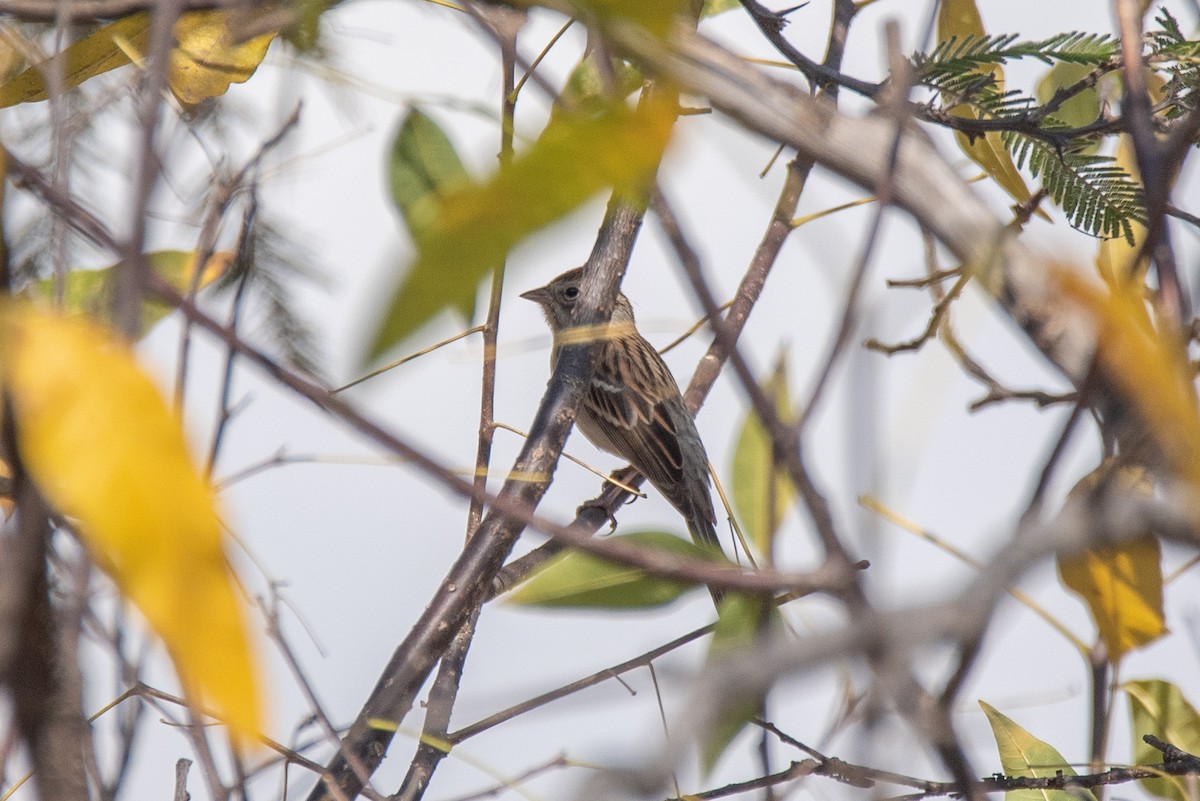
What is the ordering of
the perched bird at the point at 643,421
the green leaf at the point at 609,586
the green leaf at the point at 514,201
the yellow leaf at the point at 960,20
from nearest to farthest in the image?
the green leaf at the point at 514,201, the green leaf at the point at 609,586, the yellow leaf at the point at 960,20, the perched bird at the point at 643,421

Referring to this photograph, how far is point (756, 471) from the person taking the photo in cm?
205

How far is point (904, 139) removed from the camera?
31.5 inches

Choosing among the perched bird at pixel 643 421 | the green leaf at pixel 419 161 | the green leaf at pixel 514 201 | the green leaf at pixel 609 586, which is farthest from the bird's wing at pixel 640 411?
the green leaf at pixel 514 201

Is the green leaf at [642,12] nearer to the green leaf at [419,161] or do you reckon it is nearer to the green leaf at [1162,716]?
the green leaf at [419,161]

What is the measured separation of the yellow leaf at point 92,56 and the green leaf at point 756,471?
3.64 ft

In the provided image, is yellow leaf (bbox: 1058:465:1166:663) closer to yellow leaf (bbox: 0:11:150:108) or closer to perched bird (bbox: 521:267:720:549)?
yellow leaf (bbox: 0:11:150:108)

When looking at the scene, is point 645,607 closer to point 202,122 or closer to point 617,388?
point 202,122

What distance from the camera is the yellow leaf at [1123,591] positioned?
1.50 metres

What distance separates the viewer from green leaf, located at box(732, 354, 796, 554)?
6.28ft

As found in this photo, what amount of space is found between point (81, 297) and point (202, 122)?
1020 millimetres

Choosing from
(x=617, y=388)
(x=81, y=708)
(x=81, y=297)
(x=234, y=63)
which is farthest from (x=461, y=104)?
(x=617, y=388)

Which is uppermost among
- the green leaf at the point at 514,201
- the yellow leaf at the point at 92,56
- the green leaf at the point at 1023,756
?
the yellow leaf at the point at 92,56

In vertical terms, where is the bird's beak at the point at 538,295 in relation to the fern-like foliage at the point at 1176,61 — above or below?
above

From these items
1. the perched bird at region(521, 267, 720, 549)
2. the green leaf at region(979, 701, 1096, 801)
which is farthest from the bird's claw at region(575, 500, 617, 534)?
the green leaf at region(979, 701, 1096, 801)
